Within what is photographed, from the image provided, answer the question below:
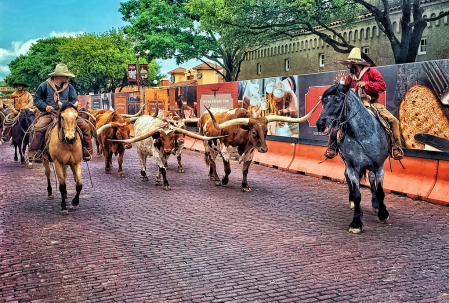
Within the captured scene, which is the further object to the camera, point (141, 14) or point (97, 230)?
point (141, 14)

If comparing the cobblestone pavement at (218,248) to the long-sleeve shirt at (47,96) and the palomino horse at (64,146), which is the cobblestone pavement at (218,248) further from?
the long-sleeve shirt at (47,96)

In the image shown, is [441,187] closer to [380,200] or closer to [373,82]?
[380,200]

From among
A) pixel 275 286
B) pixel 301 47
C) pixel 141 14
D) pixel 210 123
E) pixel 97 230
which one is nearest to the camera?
pixel 275 286

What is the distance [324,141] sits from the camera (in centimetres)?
1358

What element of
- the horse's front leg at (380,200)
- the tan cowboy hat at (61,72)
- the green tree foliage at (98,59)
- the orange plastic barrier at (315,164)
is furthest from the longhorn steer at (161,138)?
the green tree foliage at (98,59)

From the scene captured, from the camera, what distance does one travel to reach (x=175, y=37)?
174 feet

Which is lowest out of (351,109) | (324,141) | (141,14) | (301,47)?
(324,141)

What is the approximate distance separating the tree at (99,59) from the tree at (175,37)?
44.0 ft

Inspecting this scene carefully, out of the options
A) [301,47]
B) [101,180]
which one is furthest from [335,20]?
[101,180]

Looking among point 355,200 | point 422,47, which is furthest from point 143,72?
point 355,200

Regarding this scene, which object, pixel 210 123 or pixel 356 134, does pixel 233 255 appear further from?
pixel 210 123

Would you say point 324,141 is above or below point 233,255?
above

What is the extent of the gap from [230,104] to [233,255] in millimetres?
13028

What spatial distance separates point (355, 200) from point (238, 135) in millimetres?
4282
